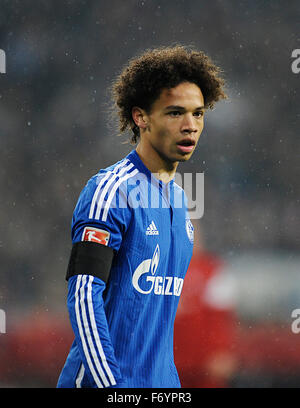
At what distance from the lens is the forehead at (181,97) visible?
77.3 inches

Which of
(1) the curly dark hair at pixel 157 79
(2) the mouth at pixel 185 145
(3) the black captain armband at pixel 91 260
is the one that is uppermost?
(1) the curly dark hair at pixel 157 79

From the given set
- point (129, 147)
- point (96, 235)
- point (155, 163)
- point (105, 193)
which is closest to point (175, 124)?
point (155, 163)

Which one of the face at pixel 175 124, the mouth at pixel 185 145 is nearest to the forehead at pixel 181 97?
the face at pixel 175 124

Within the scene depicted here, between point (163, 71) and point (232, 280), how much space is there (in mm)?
5443

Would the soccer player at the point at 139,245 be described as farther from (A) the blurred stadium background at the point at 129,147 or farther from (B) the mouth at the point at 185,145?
(A) the blurred stadium background at the point at 129,147

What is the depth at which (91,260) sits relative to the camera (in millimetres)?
1693

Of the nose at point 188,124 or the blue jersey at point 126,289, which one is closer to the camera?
the blue jersey at point 126,289

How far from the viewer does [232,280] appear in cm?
723

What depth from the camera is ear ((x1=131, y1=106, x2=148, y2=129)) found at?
2.03m

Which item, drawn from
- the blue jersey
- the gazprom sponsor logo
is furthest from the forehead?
the gazprom sponsor logo

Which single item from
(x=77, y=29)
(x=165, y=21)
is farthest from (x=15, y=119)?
(x=165, y=21)

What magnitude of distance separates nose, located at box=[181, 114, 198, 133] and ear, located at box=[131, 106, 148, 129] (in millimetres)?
154

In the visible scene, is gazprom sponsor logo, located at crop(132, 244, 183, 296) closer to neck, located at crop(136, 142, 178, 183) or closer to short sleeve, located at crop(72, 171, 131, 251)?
short sleeve, located at crop(72, 171, 131, 251)

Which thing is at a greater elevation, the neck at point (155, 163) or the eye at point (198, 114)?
the eye at point (198, 114)
